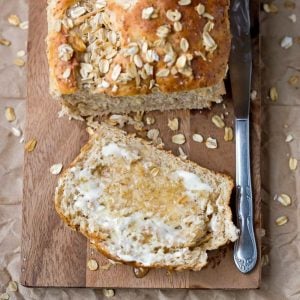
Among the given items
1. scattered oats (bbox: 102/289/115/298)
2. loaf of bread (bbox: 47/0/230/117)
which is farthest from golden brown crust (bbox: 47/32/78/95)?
scattered oats (bbox: 102/289/115/298)

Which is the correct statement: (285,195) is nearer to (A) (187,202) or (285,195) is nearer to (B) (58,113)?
(A) (187,202)

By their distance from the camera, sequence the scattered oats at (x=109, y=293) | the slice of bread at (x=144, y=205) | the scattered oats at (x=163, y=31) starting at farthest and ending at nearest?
the scattered oats at (x=109, y=293), the slice of bread at (x=144, y=205), the scattered oats at (x=163, y=31)

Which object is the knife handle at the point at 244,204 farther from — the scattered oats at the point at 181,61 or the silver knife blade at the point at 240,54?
the scattered oats at the point at 181,61

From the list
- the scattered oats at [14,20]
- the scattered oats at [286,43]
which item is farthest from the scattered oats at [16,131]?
the scattered oats at [286,43]

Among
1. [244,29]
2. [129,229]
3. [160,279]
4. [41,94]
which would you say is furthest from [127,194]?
[244,29]

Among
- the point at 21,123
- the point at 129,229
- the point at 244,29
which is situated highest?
the point at 244,29

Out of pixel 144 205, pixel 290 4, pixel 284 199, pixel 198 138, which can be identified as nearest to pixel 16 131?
pixel 144 205

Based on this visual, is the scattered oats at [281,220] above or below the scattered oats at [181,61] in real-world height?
below
